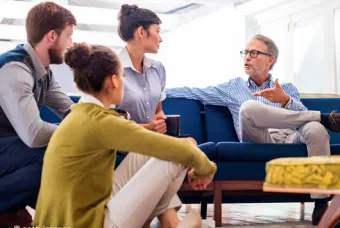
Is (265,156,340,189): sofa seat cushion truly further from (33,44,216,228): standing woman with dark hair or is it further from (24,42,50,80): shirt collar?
(24,42,50,80): shirt collar

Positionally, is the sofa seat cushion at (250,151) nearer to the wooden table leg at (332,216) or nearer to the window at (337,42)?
the wooden table leg at (332,216)

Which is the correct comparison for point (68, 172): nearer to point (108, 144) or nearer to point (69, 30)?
point (108, 144)

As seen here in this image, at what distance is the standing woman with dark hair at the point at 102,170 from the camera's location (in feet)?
5.23

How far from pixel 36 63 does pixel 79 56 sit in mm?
433

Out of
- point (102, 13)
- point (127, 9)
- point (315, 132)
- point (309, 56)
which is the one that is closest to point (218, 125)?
point (315, 132)

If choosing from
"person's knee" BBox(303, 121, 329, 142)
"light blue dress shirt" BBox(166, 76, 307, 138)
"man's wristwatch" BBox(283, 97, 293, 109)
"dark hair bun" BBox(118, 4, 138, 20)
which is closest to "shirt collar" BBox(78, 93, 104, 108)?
"dark hair bun" BBox(118, 4, 138, 20)

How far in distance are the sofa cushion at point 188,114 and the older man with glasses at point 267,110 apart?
0.05m

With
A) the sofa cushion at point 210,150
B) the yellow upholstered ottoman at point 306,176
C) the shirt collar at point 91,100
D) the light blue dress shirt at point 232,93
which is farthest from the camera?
the light blue dress shirt at point 232,93

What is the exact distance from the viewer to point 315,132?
2816mm

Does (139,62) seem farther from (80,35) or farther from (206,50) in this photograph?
(80,35)

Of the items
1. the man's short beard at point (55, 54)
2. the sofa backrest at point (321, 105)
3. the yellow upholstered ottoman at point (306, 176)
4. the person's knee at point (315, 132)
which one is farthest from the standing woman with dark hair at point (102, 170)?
the sofa backrest at point (321, 105)

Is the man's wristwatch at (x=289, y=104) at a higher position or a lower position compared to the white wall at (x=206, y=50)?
lower

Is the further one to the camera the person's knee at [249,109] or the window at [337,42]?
the window at [337,42]

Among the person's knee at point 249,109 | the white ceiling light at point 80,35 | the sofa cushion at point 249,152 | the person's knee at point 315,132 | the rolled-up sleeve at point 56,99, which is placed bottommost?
the sofa cushion at point 249,152
